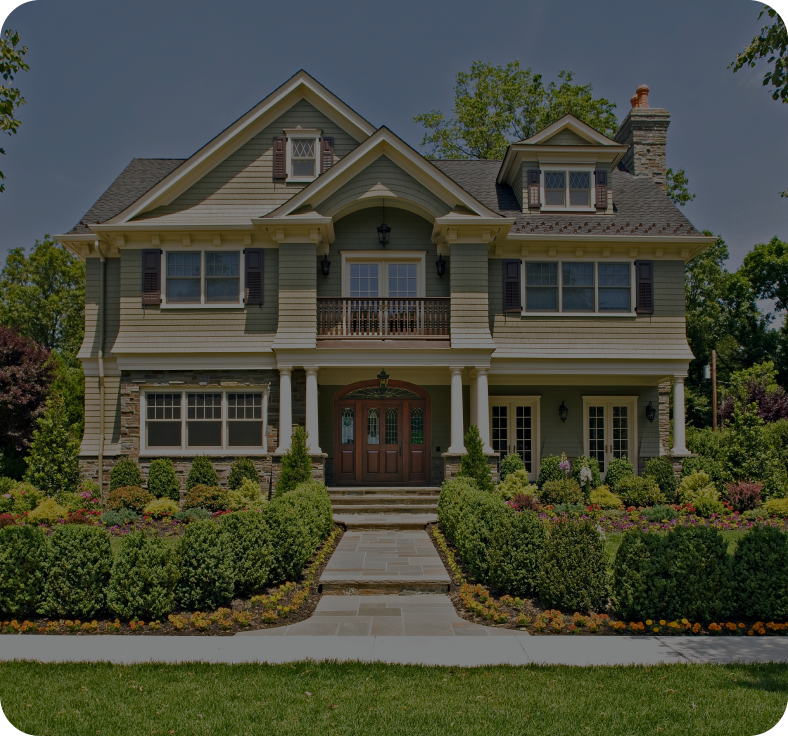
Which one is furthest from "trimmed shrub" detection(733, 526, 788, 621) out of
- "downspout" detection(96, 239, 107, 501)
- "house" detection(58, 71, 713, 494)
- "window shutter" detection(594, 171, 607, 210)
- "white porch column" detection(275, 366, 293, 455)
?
"downspout" detection(96, 239, 107, 501)

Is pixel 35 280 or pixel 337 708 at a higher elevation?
pixel 35 280

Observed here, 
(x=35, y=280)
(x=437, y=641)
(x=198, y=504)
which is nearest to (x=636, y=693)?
(x=437, y=641)

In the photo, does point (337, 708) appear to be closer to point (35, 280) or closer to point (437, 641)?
point (437, 641)

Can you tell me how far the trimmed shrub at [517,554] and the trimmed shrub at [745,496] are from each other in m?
7.69

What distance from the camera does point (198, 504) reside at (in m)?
14.0

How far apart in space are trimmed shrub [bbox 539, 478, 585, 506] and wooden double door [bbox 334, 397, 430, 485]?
10.3ft

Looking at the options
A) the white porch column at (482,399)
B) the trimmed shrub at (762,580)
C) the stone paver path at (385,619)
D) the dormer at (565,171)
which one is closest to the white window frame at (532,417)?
the white porch column at (482,399)

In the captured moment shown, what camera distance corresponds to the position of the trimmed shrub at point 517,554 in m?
7.83

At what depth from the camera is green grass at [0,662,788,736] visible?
455 cm

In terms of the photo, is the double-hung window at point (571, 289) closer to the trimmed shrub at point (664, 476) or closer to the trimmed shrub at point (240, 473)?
the trimmed shrub at point (664, 476)

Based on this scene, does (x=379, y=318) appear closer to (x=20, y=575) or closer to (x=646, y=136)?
(x=20, y=575)

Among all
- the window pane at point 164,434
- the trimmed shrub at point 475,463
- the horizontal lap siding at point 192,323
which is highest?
the horizontal lap siding at point 192,323

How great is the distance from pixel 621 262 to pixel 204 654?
1400 cm

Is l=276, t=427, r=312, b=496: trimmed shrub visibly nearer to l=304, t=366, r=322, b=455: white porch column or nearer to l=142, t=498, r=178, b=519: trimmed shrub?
l=304, t=366, r=322, b=455: white porch column
